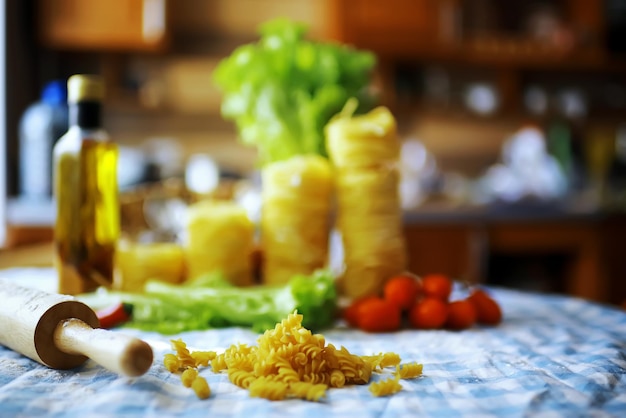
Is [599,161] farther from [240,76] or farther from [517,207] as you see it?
[240,76]

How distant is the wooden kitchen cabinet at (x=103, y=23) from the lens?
2750mm

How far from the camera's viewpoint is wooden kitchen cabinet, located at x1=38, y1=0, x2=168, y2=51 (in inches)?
108

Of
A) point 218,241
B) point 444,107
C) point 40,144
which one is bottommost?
point 218,241

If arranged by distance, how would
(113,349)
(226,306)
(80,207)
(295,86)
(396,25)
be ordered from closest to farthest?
(113,349), (226,306), (80,207), (295,86), (396,25)

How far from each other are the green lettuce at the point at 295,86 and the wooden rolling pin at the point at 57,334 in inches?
24.9

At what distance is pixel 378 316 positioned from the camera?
0.98m

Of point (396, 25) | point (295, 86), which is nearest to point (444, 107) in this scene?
point (396, 25)

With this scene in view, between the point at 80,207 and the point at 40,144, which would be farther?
the point at 40,144

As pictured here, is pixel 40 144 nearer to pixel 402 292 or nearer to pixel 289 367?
pixel 402 292

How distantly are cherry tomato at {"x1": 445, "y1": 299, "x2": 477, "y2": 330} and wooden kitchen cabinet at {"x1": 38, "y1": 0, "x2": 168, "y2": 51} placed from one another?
7.27ft

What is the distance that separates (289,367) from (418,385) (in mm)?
139

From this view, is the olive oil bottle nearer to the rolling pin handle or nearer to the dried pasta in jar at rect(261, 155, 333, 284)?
the dried pasta in jar at rect(261, 155, 333, 284)

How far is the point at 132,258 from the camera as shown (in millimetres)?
1161

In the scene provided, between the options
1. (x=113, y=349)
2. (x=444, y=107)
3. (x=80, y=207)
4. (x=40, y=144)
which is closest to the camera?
(x=113, y=349)
